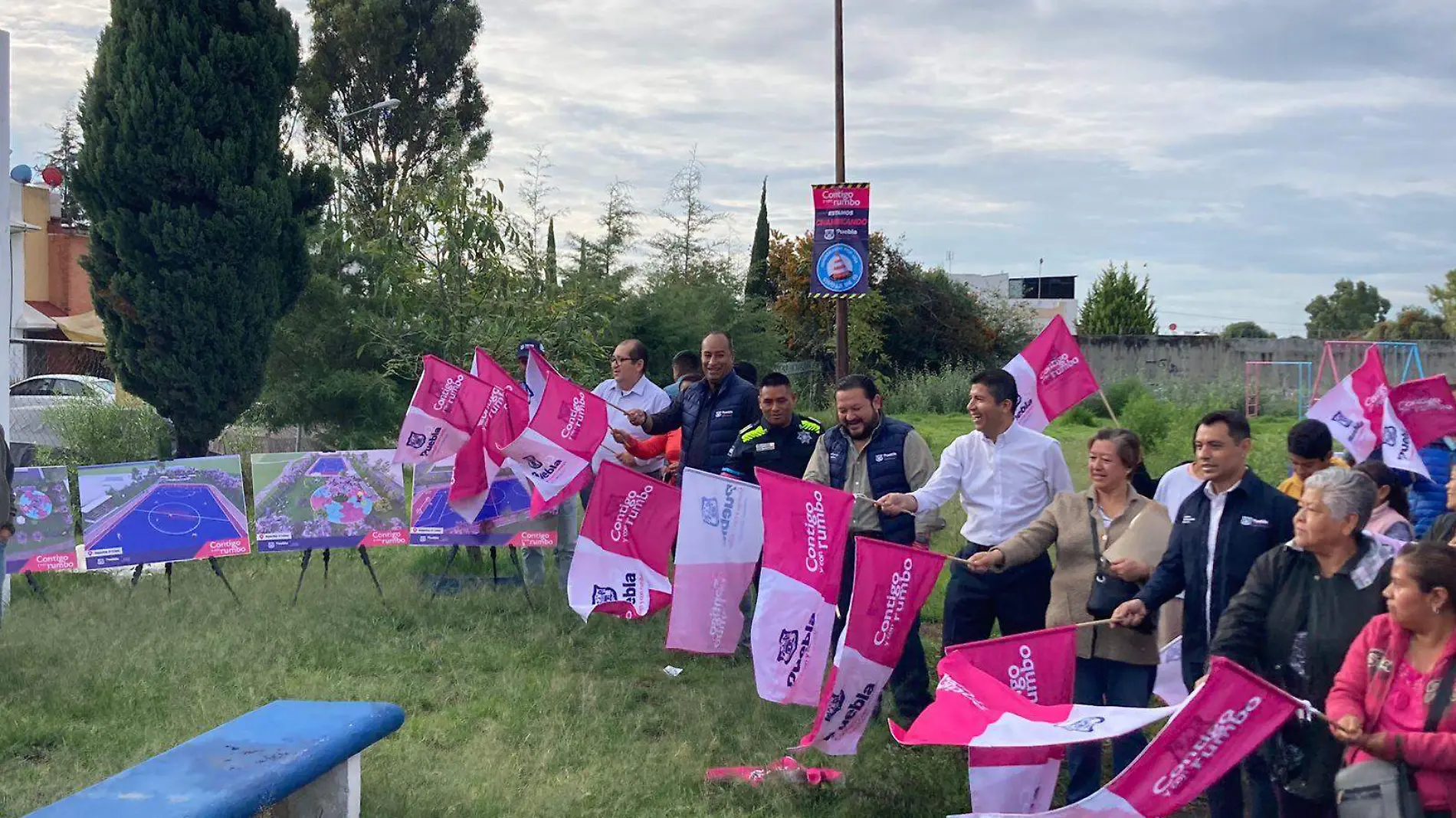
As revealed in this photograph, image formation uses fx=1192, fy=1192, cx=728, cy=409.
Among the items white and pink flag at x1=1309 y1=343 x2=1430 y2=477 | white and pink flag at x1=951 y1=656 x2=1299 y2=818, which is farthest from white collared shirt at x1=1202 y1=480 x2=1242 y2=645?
white and pink flag at x1=1309 y1=343 x2=1430 y2=477

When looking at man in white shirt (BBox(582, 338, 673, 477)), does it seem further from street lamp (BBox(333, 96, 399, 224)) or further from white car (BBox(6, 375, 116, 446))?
street lamp (BBox(333, 96, 399, 224))

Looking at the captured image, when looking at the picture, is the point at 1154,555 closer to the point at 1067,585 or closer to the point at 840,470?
the point at 1067,585

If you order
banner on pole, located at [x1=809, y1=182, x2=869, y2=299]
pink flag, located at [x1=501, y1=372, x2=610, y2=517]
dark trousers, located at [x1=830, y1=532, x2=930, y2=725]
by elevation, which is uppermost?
banner on pole, located at [x1=809, y1=182, x2=869, y2=299]

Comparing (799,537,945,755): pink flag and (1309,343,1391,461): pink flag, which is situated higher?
(1309,343,1391,461): pink flag

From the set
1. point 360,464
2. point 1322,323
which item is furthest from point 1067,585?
point 1322,323

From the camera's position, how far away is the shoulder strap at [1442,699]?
354cm

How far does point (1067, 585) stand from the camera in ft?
17.5

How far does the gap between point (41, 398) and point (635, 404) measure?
15.7 m

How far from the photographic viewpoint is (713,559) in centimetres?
693

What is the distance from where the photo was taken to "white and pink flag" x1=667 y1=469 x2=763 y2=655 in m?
6.87

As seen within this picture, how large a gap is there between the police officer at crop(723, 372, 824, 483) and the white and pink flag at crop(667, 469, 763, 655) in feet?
1.29

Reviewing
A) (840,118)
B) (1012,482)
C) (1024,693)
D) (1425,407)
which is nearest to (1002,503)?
(1012,482)

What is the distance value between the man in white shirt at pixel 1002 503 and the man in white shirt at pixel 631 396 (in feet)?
11.5

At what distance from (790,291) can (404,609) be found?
24522mm
